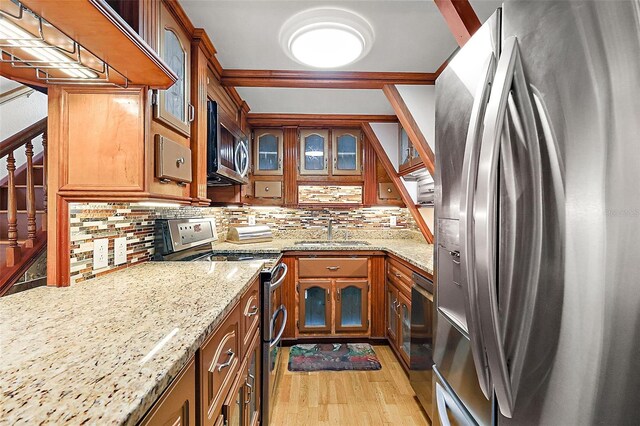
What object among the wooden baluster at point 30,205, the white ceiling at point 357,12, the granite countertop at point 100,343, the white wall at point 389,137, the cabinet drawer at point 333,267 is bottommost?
the cabinet drawer at point 333,267

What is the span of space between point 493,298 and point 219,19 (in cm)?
179

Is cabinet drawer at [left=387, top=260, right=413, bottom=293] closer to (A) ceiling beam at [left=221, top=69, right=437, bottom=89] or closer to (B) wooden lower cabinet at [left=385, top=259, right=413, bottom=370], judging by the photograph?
(B) wooden lower cabinet at [left=385, top=259, right=413, bottom=370]

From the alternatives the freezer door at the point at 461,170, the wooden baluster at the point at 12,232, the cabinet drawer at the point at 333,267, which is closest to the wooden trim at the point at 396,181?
the cabinet drawer at the point at 333,267

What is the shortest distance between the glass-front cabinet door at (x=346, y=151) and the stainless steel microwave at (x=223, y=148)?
3.57 feet

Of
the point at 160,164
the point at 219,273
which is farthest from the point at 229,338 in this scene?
the point at 160,164

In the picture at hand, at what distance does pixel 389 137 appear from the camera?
10.3 feet

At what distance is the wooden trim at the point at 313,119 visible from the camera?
3.09 meters

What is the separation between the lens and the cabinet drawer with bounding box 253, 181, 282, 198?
3.22 metres

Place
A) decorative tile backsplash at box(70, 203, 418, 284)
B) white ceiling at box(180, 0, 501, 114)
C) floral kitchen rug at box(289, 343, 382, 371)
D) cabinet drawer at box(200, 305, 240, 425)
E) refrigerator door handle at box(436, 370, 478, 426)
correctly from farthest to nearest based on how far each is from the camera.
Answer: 1. floral kitchen rug at box(289, 343, 382, 371)
2. white ceiling at box(180, 0, 501, 114)
3. decorative tile backsplash at box(70, 203, 418, 284)
4. refrigerator door handle at box(436, 370, 478, 426)
5. cabinet drawer at box(200, 305, 240, 425)

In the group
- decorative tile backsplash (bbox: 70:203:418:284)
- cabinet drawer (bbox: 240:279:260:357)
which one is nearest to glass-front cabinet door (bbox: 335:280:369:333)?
decorative tile backsplash (bbox: 70:203:418:284)

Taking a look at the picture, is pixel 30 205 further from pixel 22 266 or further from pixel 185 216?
pixel 185 216

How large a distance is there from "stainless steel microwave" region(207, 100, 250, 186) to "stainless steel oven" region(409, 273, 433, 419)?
5.01 ft

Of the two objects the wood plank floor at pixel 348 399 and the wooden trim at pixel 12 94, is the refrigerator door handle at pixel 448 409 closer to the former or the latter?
the wood plank floor at pixel 348 399

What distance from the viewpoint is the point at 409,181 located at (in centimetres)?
305
